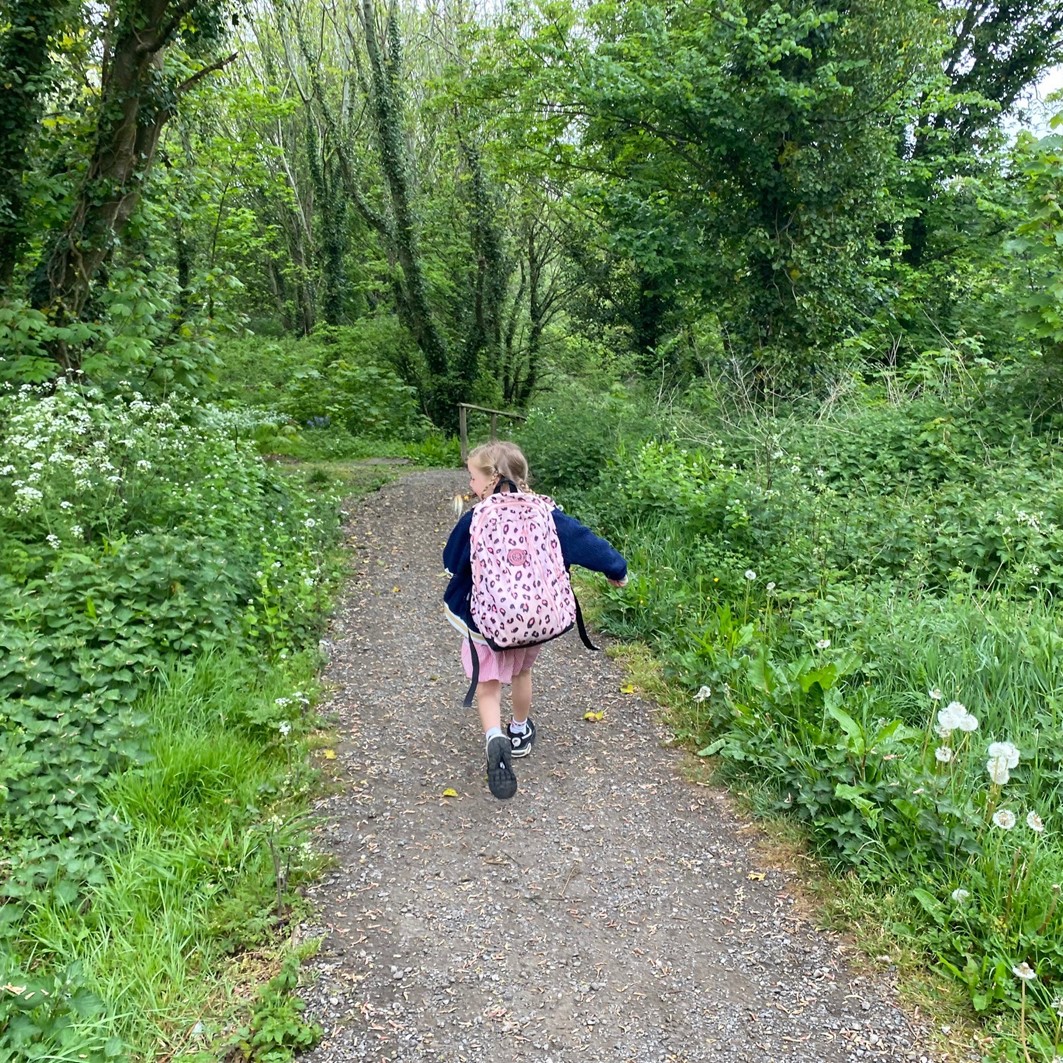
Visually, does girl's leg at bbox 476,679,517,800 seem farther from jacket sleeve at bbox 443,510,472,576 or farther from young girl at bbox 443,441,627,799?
jacket sleeve at bbox 443,510,472,576

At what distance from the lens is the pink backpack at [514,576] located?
3.42 meters

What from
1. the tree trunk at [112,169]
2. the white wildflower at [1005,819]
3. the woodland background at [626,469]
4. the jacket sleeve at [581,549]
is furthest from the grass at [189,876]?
the tree trunk at [112,169]

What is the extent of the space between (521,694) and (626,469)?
4214 millimetres

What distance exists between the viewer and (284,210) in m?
24.5

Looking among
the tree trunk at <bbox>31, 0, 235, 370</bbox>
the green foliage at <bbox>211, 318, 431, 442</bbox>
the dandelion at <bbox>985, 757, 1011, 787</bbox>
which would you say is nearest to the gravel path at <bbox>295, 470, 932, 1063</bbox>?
the dandelion at <bbox>985, 757, 1011, 787</bbox>

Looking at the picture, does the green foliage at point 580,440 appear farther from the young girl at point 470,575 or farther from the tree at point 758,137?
the young girl at point 470,575

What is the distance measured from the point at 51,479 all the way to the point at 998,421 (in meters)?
7.55

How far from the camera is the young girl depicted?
357cm

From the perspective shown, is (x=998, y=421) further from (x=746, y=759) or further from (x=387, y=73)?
(x=387, y=73)

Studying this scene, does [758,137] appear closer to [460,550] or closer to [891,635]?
[891,635]

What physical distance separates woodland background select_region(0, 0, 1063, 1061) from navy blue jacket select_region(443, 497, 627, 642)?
101 centimetres

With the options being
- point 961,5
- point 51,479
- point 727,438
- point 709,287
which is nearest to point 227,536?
point 51,479

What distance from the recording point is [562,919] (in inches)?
113

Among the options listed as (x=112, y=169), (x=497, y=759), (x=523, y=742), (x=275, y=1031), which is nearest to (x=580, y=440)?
(x=112, y=169)
